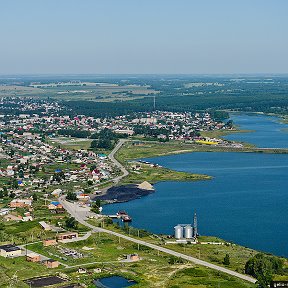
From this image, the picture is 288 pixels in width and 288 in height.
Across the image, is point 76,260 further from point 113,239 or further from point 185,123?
point 185,123

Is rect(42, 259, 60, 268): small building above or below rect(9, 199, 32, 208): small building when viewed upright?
above

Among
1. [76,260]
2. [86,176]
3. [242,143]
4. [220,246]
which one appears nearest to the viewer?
[76,260]

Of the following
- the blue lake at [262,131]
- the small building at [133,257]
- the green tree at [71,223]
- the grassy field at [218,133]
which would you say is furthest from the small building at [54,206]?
the grassy field at [218,133]

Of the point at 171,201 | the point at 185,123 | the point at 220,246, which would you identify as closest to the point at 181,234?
the point at 220,246

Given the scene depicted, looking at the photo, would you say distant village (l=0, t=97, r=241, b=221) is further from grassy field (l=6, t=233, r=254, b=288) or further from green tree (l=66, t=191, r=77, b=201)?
grassy field (l=6, t=233, r=254, b=288)

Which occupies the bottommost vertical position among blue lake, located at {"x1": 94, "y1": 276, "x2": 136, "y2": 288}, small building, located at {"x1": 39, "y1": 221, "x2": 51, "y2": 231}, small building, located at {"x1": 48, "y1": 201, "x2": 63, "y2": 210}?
small building, located at {"x1": 48, "y1": 201, "x2": 63, "y2": 210}

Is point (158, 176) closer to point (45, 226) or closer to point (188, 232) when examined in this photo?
point (45, 226)

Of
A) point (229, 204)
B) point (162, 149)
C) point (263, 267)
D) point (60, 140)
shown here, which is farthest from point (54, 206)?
point (60, 140)

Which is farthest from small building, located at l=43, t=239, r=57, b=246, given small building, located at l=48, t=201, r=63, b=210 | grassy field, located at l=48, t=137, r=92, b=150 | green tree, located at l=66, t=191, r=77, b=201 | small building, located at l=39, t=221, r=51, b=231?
grassy field, located at l=48, t=137, r=92, b=150
